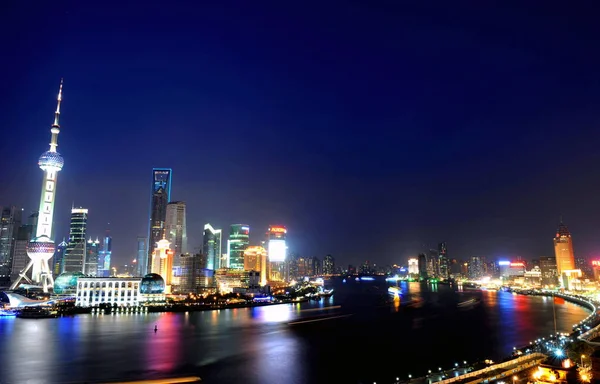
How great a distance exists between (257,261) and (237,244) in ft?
79.1

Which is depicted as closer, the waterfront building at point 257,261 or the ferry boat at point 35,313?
the ferry boat at point 35,313

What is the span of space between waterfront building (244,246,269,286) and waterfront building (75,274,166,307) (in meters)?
42.8

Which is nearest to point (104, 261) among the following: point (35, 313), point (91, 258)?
point (91, 258)

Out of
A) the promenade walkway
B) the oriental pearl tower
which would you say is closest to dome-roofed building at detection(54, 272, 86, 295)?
the oriental pearl tower

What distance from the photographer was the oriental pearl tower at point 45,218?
70812mm

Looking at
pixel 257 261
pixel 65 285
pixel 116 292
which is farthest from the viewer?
pixel 257 261

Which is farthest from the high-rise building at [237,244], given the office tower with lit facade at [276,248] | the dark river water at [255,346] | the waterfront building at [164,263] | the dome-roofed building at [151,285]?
the dark river water at [255,346]

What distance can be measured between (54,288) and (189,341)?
51.0 m

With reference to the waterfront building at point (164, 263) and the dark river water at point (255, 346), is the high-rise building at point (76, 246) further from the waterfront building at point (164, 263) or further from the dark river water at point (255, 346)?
the dark river water at point (255, 346)

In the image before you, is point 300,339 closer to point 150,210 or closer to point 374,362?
point 374,362

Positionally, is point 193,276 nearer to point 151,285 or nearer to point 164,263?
point 164,263

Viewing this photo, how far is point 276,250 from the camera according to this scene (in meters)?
118

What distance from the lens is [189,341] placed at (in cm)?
3481

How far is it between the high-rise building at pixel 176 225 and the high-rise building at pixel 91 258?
948 inches
